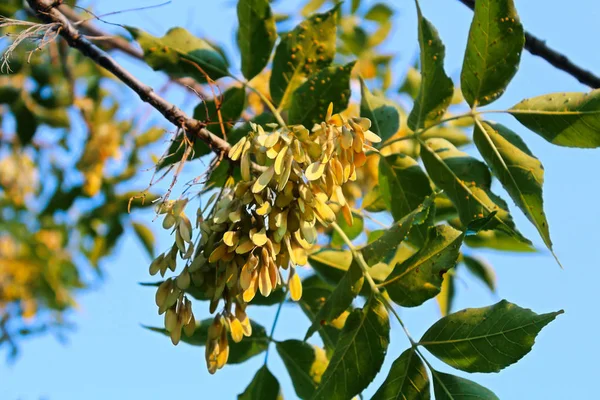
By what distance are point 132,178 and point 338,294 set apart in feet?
5.88

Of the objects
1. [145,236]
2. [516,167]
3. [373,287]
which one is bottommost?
[373,287]

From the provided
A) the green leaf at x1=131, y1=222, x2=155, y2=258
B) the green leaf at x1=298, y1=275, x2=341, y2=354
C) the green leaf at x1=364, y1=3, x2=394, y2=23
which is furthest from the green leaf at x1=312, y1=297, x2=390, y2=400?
the green leaf at x1=364, y1=3, x2=394, y2=23

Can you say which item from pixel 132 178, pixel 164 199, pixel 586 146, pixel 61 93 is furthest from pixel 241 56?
pixel 61 93

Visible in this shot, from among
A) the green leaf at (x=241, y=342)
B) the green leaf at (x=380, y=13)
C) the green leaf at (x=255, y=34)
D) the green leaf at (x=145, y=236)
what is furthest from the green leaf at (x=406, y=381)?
the green leaf at (x=380, y=13)

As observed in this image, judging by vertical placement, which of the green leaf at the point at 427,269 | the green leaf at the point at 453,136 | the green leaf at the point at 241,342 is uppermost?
the green leaf at the point at 453,136

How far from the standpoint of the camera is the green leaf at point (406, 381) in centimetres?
122

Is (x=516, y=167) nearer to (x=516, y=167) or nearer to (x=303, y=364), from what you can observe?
(x=516, y=167)

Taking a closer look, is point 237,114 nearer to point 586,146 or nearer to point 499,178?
point 499,178

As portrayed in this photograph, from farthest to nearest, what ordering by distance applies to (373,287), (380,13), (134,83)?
(380,13), (134,83), (373,287)

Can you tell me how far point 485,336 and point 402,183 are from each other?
17.7 inches

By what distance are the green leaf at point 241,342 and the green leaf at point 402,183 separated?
0.42 meters

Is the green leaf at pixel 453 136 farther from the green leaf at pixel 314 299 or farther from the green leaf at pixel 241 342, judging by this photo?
the green leaf at pixel 241 342

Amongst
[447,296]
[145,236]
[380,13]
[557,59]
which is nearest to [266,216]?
[557,59]

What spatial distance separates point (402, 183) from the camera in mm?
1514
